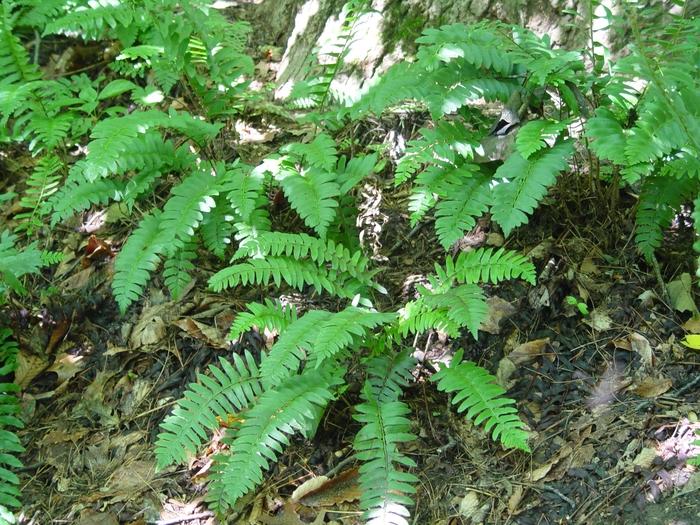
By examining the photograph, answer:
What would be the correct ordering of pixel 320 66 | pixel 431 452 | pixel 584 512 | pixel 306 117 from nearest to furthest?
pixel 584 512, pixel 431 452, pixel 306 117, pixel 320 66

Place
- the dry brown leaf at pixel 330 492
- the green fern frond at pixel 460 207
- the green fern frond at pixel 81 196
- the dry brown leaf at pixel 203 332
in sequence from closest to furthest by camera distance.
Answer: the dry brown leaf at pixel 330 492, the green fern frond at pixel 460 207, the dry brown leaf at pixel 203 332, the green fern frond at pixel 81 196

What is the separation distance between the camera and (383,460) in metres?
2.95

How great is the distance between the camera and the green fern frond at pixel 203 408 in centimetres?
306

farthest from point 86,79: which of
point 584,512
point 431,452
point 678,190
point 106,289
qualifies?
point 584,512

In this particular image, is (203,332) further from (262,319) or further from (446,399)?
(446,399)

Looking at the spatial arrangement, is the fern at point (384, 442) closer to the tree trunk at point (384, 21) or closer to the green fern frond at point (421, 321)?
the green fern frond at point (421, 321)

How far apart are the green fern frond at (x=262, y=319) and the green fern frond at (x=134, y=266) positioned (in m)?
0.78

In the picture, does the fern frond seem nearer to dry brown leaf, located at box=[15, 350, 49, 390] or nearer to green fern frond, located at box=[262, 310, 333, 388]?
green fern frond, located at box=[262, 310, 333, 388]

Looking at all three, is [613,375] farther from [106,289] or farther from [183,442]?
[106,289]

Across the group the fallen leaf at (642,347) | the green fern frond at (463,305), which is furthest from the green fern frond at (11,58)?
the fallen leaf at (642,347)

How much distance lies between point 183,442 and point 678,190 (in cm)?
267

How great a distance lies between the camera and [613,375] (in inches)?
128

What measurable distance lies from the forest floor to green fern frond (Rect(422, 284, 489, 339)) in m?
0.46

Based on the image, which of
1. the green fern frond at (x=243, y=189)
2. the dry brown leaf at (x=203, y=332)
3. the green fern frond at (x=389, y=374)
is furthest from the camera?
the dry brown leaf at (x=203, y=332)
